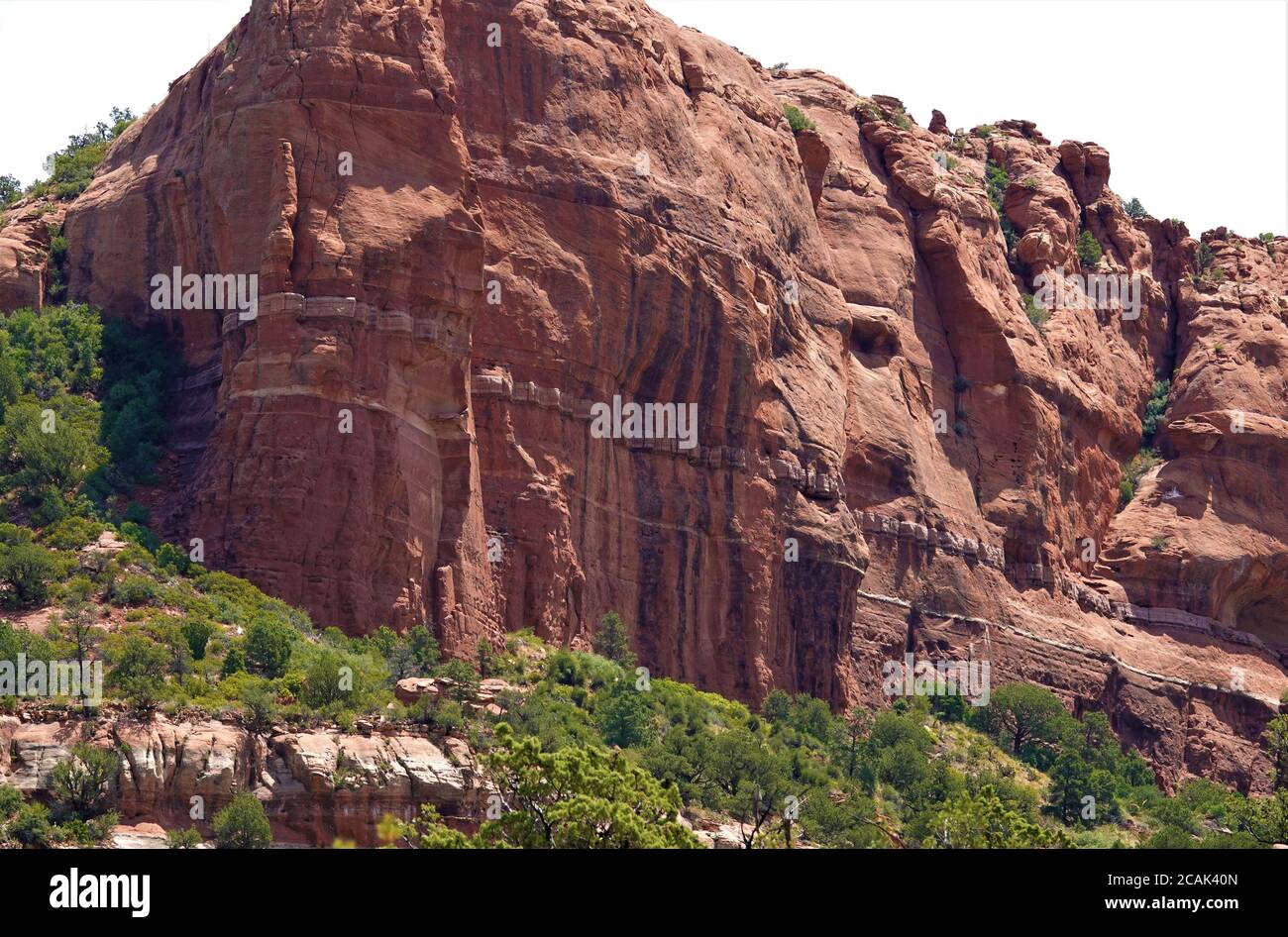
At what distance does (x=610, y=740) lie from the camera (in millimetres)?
74688

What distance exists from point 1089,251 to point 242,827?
73427mm

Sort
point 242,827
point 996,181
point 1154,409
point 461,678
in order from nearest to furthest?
1. point 242,827
2. point 461,678
3. point 1154,409
4. point 996,181

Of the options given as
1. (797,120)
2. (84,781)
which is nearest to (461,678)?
(84,781)

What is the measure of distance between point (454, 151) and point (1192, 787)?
38.0 meters

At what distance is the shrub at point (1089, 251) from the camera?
124 m

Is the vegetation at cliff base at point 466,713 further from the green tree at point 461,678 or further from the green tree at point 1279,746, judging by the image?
the green tree at point 1279,746

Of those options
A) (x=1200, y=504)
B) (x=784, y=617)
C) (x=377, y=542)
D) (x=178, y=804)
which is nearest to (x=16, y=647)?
(x=178, y=804)

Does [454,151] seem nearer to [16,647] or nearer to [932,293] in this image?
[16,647]

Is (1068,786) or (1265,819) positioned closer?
(1265,819)

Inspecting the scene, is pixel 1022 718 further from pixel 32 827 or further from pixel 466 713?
pixel 32 827

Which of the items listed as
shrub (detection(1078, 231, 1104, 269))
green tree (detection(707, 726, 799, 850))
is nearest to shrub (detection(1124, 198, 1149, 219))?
shrub (detection(1078, 231, 1104, 269))

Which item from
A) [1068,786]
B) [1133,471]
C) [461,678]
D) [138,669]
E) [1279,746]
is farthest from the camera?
[1133,471]

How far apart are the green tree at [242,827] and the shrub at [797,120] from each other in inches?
2036

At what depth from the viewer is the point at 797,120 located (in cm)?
10638
